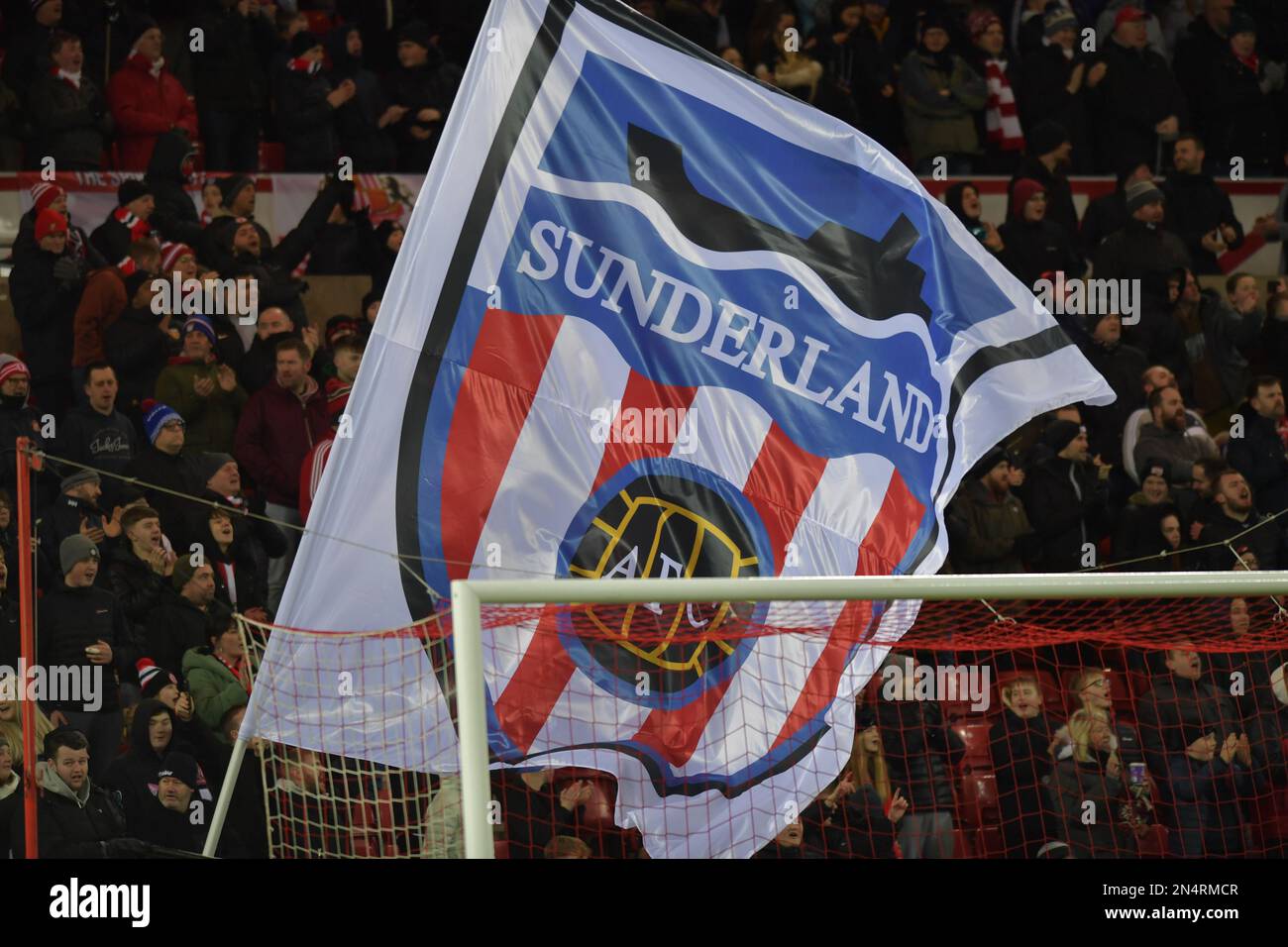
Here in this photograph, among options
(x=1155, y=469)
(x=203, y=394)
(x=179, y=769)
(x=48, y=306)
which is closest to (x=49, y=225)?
(x=48, y=306)

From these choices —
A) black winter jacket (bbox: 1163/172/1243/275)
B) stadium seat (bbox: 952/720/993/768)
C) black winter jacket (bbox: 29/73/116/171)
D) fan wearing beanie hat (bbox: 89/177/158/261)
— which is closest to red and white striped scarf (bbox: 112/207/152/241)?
fan wearing beanie hat (bbox: 89/177/158/261)

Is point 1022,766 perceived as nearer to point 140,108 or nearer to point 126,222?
point 126,222

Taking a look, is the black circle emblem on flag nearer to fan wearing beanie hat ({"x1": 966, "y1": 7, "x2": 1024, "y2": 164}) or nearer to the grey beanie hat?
the grey beanie hat

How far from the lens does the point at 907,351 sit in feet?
25.3

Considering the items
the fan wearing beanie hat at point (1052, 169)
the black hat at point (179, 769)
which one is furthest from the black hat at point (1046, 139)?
the black hat at point (179, 769)

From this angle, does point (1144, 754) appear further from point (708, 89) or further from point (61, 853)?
point (61, 853)

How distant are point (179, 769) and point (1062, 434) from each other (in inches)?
233

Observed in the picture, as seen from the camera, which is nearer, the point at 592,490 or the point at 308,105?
the point at 592,490

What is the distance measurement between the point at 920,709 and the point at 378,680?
3.87 meters

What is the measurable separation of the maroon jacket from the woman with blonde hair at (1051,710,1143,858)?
428 centimetres

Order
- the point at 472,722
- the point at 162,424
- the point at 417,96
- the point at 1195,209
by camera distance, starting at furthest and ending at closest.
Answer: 1. the point at 1195,209
2. the point at 417,96
3. the point at 162,424
4. the point at 472,722

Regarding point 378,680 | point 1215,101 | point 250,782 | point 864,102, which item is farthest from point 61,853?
point 1215,101

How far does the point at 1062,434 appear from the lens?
12398mm

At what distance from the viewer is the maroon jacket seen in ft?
35.9
